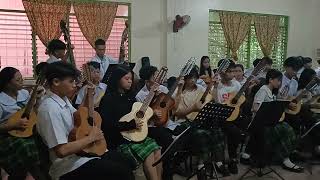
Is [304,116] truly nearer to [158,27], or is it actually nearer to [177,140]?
[177,140]

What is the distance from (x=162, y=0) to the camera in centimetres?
689

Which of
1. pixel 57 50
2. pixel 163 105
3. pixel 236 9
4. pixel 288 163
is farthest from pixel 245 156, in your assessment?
pixel 236 9

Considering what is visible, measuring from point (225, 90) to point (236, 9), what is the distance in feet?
13.3

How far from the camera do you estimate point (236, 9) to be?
776 cm

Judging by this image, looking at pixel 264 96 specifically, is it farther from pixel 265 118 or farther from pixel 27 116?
pixel 27 116

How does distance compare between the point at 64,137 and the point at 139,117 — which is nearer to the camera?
the point at 64,137

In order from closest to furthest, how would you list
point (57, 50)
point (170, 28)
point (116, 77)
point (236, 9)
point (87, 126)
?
point (87, 126)
point (116, 77)
point (57, 50)
point (170, 28)
point (236, 9)

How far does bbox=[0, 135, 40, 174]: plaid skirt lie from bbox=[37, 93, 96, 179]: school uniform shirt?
2.58 ft

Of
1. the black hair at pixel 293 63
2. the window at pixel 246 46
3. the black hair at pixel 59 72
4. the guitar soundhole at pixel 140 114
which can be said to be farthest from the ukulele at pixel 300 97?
the window at pixel 246 46

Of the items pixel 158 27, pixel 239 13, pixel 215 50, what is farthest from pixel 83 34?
pixel 239 13

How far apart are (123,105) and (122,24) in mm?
4023

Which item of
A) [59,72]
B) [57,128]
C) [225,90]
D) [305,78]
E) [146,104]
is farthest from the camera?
[305,78]

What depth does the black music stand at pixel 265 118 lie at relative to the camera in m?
3.27

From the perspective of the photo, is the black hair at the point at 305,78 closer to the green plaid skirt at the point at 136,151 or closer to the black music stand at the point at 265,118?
the black music stand at the point at 265,118
